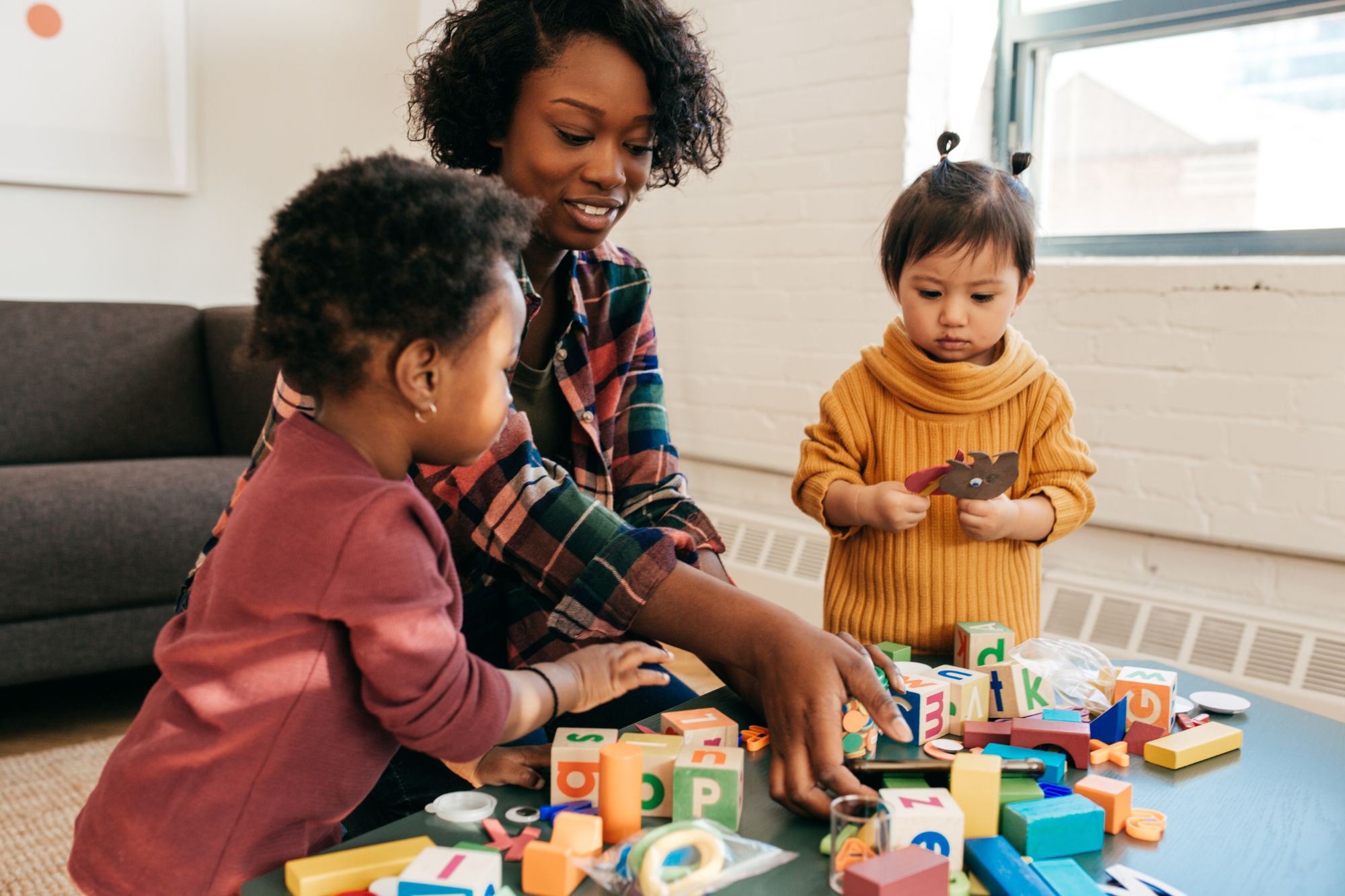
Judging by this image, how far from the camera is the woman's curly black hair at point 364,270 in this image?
791 millimetres

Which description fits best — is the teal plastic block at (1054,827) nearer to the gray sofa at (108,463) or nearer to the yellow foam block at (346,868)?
the yellow foam block at (346,868)

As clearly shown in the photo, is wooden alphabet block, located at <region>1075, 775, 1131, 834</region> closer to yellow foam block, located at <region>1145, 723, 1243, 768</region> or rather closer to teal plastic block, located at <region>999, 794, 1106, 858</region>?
teal plastic block, located at <region>999, 794, 1106, 858</region>

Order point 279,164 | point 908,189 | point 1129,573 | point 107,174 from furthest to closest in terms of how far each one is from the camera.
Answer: point 279,164 → point 107,174 → point 1129,573 → point 908,189

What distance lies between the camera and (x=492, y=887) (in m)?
0.70

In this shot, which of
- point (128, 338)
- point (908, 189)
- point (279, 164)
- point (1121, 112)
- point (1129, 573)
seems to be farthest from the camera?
point (279, 164)

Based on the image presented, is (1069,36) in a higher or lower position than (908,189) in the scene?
higher

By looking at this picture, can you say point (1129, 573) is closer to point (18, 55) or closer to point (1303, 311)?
point (1303, 311)

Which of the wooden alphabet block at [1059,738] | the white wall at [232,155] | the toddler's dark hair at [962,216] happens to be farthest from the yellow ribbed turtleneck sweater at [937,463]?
the white wall at [232,155]

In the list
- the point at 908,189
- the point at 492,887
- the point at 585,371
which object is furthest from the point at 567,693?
the point at 908,189

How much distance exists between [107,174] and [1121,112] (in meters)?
2.69

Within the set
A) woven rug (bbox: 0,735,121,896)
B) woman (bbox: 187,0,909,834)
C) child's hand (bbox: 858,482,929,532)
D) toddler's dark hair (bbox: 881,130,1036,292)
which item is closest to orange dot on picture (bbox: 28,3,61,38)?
woven rug (bbox: 0,735,121,896)

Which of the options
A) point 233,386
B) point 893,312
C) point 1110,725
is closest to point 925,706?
point 1110,725

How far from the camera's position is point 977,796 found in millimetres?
801

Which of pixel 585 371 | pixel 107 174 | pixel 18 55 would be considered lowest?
pixel 585 371
